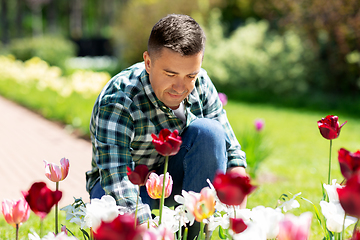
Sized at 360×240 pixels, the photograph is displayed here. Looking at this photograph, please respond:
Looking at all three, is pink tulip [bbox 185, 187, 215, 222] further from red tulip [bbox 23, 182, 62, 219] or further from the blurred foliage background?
the blurred foliage background

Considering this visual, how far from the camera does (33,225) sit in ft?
8.08

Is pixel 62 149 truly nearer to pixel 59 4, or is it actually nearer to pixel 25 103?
pixel 25 103

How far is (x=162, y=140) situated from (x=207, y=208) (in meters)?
0.22

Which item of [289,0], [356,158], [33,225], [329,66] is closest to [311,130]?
[329,66]

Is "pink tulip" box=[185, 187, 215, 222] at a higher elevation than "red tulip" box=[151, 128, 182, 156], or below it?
below

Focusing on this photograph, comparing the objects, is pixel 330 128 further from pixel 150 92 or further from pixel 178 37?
pixel 150 92

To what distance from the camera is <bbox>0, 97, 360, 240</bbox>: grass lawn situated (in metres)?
2.71

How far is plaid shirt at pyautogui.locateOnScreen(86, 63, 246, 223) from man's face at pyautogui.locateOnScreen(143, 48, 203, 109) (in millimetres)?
148

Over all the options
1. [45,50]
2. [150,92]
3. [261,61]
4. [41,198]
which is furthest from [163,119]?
[45,50]

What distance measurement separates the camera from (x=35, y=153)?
181 inches

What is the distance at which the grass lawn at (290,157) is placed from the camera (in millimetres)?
2709

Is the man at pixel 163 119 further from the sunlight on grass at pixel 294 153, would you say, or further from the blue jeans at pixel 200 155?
the sunlight on grass at pixel 294 153

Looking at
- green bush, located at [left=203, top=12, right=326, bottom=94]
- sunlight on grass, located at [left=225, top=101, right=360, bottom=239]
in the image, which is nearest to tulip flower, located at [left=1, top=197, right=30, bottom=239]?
sunlight on grass, located at [left=225, top=101, right=360, bottom=239]

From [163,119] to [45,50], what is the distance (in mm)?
13549
